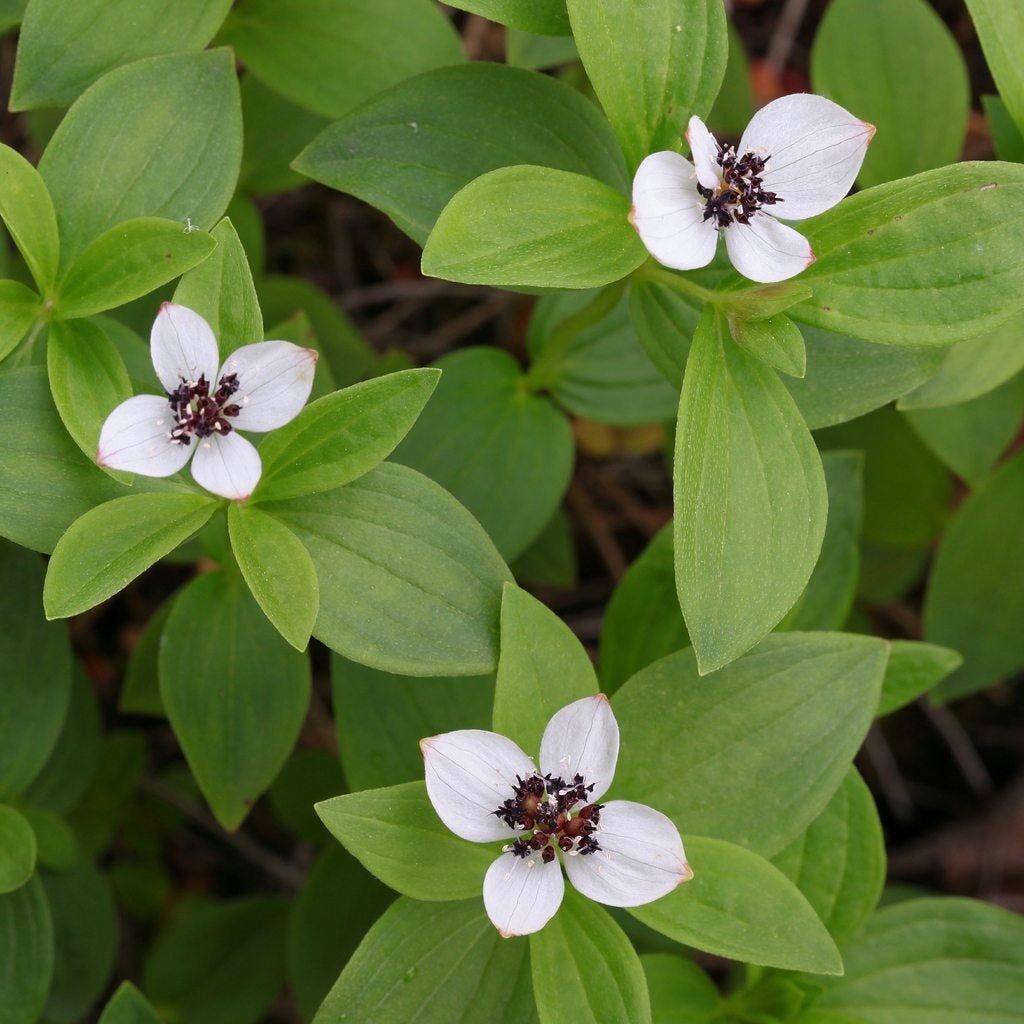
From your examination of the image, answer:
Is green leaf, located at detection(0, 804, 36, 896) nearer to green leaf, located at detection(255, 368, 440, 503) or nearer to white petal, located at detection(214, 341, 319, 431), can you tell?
green leaf, located at detection(255, 368, 440, 503)

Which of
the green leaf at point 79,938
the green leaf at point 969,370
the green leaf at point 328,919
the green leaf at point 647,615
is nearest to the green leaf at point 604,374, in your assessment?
the green leaf at point 647,615

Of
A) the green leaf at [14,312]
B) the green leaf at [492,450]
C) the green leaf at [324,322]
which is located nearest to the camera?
the green leaf at [14,312]

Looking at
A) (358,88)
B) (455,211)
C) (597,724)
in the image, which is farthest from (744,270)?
(358,88)

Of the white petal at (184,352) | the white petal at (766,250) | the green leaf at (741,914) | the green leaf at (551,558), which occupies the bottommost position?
the green leaf at (741,914)

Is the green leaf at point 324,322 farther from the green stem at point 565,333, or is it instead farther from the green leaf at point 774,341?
the green leaf at point 774,341

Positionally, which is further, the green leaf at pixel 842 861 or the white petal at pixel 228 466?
the green leaf at pixel 842 861

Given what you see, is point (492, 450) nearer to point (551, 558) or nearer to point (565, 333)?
point (565, 333)

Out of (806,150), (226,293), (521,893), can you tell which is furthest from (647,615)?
(226,293)
